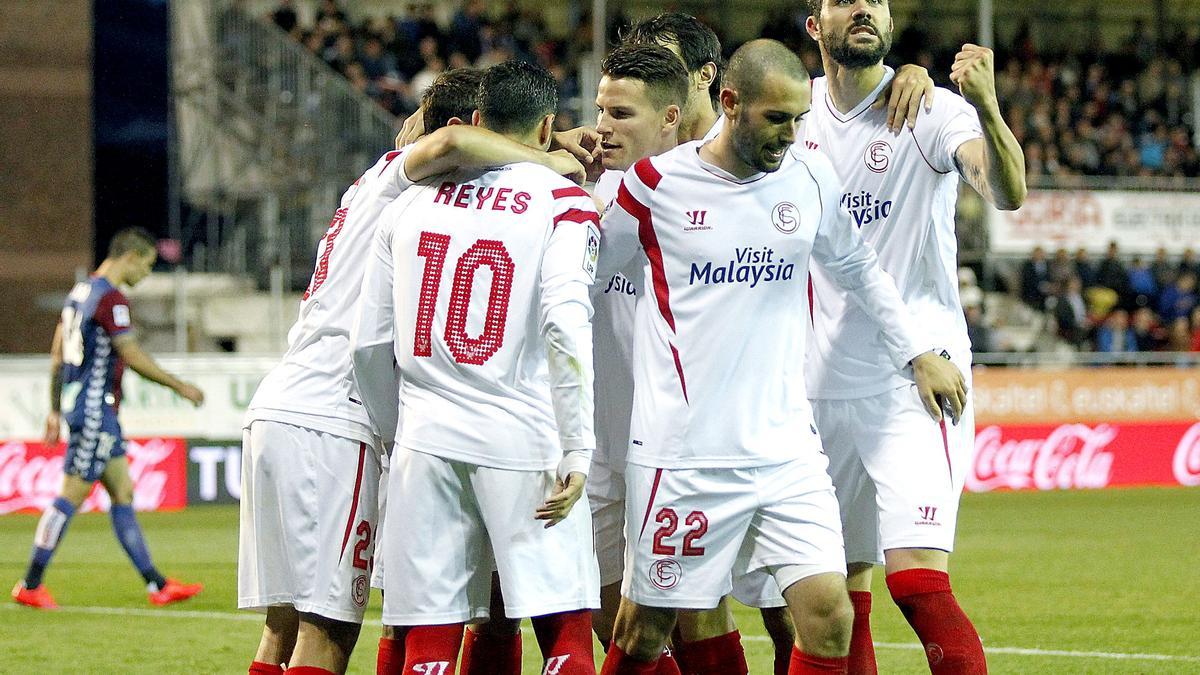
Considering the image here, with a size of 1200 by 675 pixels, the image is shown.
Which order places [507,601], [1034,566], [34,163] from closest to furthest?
[507,601]
[1034,566]
[34,163]

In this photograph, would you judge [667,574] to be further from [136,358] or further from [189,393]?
[189,393]

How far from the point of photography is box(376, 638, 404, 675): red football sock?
5223 mm

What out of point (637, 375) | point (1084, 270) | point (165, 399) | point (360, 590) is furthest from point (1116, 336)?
point (360, 590)

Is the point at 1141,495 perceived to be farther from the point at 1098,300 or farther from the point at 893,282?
the point at 893,282

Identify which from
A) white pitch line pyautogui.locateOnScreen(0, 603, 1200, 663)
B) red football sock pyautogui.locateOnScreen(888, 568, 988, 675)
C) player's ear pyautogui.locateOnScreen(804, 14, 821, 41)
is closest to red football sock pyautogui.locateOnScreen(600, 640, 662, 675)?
red football sock pyautogui.locateOnScreen(888, 568, 988, 675)

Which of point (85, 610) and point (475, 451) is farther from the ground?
point (475, 451)

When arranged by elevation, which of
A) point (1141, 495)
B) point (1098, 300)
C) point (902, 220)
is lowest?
point (1141, 495)

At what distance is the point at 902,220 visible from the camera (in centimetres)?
534

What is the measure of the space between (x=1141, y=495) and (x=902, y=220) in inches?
542

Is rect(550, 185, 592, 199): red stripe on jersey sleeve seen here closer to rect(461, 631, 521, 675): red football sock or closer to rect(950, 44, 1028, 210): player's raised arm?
rect(950, 44, 1028, 210): player's raised arm

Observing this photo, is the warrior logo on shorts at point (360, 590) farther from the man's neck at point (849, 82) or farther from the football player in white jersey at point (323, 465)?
the man's neck at point (849, 82)

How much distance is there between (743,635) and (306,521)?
160 inches

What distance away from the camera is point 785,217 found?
187 inches

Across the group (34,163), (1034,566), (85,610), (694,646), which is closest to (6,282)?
(34,163)
